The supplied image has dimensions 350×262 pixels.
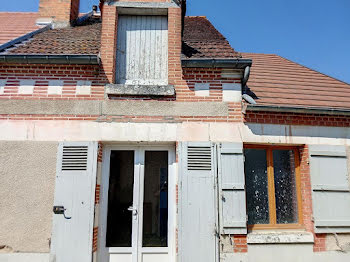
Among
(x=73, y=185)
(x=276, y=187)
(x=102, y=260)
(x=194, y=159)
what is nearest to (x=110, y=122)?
(x=73, y=185)

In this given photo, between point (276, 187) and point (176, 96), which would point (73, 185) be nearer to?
point (176, 96)

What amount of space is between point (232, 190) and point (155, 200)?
52.4 inches

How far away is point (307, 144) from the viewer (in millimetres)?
4848

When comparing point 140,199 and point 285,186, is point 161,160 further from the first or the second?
point 285,186

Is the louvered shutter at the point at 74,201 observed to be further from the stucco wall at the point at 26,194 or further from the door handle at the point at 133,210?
the door handle at the point at 133,210

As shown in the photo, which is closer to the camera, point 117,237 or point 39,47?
point 117,237

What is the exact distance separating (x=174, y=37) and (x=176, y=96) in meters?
1.19

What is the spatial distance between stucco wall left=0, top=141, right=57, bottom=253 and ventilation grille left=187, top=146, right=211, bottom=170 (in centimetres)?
227

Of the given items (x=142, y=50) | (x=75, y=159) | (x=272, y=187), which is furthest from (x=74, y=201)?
(x=272, y=187)

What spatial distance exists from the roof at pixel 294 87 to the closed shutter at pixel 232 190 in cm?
106

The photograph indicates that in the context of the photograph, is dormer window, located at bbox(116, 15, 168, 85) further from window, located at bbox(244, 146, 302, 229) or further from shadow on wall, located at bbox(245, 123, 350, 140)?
window, located at bbox(244, 146, 302, 229)

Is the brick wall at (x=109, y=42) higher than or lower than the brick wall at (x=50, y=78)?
higher

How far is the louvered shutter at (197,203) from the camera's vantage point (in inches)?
168

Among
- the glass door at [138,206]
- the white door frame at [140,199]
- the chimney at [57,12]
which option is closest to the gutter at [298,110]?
the white door frame at [140,199]
